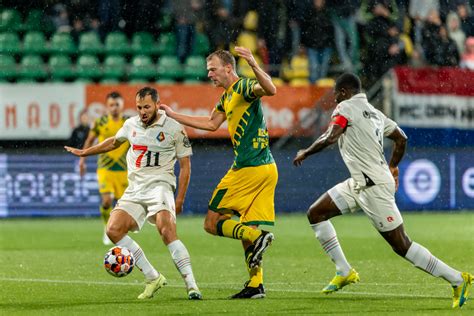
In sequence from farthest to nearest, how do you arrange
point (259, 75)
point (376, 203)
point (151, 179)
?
1. point (151, 179)
2. point (376, 203)
3. point (259, 75)

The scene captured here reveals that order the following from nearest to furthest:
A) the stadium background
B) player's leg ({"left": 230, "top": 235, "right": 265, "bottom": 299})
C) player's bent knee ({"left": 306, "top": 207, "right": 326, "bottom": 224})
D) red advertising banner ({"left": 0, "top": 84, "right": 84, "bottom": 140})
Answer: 1. player's leg ({"left": 230, "top": 235, "right": 265, "bottom": 299})
2. player's bent knee ({"left": 306, "top": 207, "right": 326, "bottom": 224})
3. the stadium background
4. red advertising banner ({"left": 0, "top": 84, "right": 84, "bottom": 140})

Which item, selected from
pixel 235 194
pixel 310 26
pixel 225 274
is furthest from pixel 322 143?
pixel 310 26

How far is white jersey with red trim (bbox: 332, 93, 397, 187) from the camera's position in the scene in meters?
10.2

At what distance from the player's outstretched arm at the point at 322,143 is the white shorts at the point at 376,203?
1.90 ft

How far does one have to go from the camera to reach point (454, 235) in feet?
60.1

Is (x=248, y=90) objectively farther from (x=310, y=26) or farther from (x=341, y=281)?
(x=310, y=26)

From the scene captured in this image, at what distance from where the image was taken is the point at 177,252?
34.0 ft

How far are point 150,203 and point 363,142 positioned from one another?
197 cm

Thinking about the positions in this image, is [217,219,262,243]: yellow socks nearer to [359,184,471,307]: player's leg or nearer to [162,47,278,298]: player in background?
[162,47,278,298]: player in background

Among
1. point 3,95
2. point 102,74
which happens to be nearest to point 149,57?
point 102,74

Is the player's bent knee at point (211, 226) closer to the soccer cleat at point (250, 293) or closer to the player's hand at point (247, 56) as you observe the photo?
the soccer cleat at point (250, 293)

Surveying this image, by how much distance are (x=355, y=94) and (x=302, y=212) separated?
12867 millimetres

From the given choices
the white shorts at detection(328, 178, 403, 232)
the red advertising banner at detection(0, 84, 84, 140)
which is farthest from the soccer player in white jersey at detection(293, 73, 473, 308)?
the red advertising banner at detection(0, 84, 84, 140)

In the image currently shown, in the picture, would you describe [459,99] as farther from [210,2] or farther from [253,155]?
[253,155]
